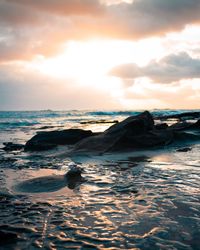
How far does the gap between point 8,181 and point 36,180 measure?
0.61 m

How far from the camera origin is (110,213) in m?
3.40

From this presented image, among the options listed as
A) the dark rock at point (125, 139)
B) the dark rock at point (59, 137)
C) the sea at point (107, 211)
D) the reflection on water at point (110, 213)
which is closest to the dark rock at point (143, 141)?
the dark rock at point (125, 139)

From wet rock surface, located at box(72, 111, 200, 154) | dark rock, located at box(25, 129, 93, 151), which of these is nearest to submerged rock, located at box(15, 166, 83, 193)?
wet rock surface, located at box(72, 111, 200, 154)

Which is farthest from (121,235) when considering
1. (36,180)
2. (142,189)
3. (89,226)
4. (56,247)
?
(36,180)

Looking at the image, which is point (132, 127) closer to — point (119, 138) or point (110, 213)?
point (119, 138)

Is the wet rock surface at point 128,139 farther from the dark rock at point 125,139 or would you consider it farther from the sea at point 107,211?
the sea at point 107,211

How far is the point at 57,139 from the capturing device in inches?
442

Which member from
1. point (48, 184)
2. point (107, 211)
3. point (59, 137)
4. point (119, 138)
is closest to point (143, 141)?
point (119, 138)

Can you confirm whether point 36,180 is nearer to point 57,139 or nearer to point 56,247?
point 56,247

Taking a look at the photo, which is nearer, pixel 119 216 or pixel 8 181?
pixel 119 216

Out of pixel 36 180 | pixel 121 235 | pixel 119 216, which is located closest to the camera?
pixel 121 235

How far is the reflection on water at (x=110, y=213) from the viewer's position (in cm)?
270

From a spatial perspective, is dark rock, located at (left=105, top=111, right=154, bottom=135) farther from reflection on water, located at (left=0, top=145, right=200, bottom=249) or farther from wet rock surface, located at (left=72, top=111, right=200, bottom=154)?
reflection on water, located at (left=0, top=145, right=200, bottom=249)

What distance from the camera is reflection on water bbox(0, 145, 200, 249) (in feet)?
8.87
